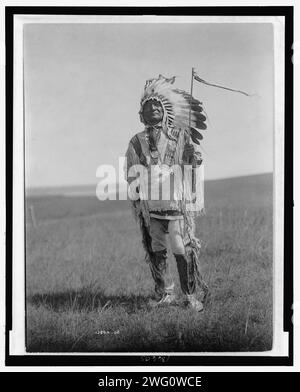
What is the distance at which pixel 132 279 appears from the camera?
767 cm

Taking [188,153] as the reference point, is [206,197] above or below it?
below

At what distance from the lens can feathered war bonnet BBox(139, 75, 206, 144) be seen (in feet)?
24.7

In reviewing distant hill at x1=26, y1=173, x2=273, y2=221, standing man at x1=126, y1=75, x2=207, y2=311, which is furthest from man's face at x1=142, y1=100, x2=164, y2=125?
distant hill at x1=26, y1=173, x2=273, y2=221

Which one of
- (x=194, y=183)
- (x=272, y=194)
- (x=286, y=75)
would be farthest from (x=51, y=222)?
(x=286, y=75)

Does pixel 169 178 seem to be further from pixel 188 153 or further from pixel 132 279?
pixel 132 279

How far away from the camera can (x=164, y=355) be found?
24.6 ft

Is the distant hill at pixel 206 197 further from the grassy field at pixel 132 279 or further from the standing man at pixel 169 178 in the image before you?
the standing man at pixel 169 178

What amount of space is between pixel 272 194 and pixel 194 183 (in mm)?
736

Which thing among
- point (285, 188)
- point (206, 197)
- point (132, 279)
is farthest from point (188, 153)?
point (132, 279)

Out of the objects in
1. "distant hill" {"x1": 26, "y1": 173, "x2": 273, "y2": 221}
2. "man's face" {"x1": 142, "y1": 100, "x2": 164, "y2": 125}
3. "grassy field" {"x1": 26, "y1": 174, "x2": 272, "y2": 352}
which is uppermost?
"man's face" {"x1": 142, "y1": 100, "x2": 164, "y2": 125}

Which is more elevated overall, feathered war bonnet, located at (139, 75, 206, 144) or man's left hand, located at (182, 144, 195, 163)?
feathered war bonnet, located at (139, 75, 206, 144)

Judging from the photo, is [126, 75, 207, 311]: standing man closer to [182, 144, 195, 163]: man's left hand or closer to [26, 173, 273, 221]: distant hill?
[182, 144, 195, 163]: man's left hand

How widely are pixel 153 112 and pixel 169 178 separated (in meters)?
0.63
